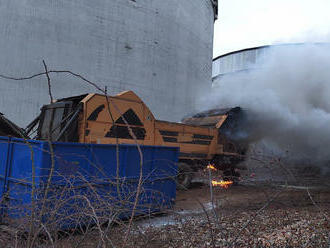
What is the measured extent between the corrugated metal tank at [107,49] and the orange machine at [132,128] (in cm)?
577

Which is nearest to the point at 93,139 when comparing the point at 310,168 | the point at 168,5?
the point at 310,168

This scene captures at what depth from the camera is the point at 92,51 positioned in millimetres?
15125

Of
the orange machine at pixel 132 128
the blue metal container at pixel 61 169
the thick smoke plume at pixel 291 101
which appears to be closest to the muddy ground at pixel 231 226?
the blue metal container at pixel 61 169

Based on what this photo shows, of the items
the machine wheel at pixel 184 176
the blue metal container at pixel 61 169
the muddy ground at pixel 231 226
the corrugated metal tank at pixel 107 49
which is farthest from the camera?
the corrugated metal tank at pixel 107 49

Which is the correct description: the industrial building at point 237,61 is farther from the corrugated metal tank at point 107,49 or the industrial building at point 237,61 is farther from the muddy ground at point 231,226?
the muddy ground at point 231,226

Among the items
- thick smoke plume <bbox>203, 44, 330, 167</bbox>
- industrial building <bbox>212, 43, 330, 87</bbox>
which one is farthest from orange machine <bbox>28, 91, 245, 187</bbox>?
industrial building <bbox>212, 43, 330, 87</bbox>

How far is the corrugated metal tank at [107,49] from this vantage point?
43.6ft

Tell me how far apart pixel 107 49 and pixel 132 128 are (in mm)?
8858

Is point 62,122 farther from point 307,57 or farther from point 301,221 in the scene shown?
point 307,57

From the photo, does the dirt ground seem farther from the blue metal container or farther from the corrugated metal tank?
the corrugated metal tank

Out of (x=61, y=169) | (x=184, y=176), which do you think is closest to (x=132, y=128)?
(x=184, y=176)

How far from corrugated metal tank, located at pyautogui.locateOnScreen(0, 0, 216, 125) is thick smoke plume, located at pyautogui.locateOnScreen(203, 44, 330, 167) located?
15.7 ft

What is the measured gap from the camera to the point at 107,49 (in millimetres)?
15617

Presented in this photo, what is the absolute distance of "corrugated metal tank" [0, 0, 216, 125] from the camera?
43.6 feet
